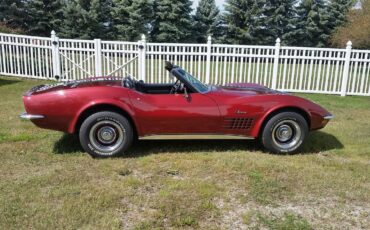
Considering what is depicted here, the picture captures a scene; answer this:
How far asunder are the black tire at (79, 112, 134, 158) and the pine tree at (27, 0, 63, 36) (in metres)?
28.4

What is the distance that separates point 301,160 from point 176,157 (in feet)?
5.86

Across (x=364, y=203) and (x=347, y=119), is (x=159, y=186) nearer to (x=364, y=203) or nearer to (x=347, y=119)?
(x=364, y=203)

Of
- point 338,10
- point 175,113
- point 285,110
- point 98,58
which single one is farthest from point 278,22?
point 175,113

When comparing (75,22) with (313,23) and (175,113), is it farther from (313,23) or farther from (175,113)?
(175,113)

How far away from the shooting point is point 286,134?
5312 millimetres

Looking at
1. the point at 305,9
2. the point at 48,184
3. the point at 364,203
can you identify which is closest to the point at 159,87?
the point at 48,184

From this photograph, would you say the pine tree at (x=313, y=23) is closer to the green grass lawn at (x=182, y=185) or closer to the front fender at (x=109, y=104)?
the green grass lawn at (x=182, y=185)

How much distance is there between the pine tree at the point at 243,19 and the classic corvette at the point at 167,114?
93.1 ft

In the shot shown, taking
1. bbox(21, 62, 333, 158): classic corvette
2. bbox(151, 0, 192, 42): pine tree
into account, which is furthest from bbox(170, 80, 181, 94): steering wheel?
bbox(151, 0, 192, 42): pine tree

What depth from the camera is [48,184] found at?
417 cm

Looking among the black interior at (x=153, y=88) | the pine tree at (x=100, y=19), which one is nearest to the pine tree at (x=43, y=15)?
the pine tree at (x=100, y=19)

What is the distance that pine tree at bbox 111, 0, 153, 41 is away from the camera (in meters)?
30.5

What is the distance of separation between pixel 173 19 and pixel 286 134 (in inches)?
1079

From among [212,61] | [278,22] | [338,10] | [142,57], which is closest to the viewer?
[212,61]
